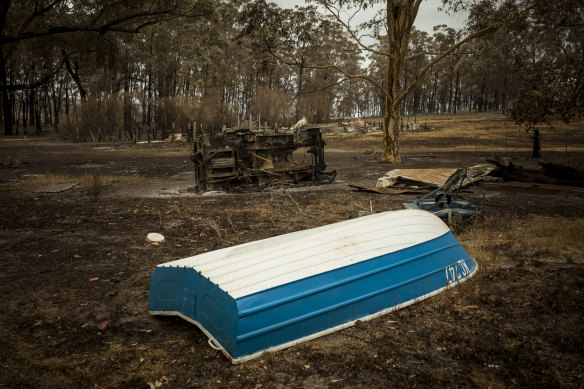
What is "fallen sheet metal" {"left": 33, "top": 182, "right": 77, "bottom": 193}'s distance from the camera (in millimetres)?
12297

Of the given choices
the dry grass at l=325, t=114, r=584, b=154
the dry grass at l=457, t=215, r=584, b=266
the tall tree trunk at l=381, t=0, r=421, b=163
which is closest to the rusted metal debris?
the tall tree trunk at l=381, t=0, r=421, b=163

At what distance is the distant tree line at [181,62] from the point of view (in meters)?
13.8

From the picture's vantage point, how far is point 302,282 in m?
3.80

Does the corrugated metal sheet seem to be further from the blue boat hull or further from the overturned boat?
the blue boat hull

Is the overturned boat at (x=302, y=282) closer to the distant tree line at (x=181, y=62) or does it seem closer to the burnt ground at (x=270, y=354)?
the burnt ground at (x=270, y=354)

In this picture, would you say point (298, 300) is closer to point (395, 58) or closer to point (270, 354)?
point (270, 354)

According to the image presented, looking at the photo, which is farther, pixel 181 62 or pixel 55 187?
pixel 181 62

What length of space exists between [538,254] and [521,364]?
3232 millimetres

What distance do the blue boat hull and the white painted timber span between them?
71 millimetres

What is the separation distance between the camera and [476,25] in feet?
60.8

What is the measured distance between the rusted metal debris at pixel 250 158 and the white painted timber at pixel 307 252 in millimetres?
8163

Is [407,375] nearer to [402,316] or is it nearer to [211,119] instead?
[402,316]

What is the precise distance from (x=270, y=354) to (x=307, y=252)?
3.58ft

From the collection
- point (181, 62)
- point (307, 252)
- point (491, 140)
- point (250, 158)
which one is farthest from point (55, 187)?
point (181, 62)
